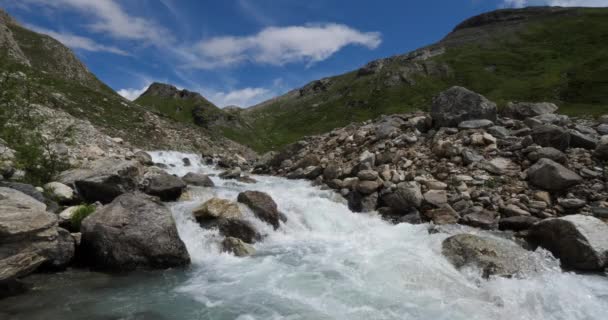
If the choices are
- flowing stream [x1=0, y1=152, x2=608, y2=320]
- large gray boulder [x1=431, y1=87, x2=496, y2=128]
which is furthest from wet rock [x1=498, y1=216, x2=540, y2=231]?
large gray boulder [x1=431, y1=87, x2=496, y2=128]

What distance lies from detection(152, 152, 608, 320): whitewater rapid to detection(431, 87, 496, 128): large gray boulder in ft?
42.0

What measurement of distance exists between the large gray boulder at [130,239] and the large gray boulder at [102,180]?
399 centimetres

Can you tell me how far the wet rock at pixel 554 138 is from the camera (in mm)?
21953

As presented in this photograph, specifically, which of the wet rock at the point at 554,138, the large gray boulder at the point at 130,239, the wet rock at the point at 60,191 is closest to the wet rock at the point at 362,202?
the wet rock at the point at 554,138

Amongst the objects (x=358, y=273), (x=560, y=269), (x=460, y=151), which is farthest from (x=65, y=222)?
(x=460, y=151)

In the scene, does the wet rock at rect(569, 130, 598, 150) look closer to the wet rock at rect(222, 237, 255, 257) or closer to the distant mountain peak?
Answer: the wet rock at rect(222, 237, 255, 257)

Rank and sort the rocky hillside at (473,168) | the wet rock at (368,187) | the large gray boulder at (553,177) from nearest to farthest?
the rocky hillside at (473,168)
the large gray boulder at (553,177)
the wet rock at (368,187)

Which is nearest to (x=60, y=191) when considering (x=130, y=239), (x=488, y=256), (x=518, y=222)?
(x=130, y=239)

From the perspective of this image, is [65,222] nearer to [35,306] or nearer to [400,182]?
[35,306]

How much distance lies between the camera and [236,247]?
16.0m

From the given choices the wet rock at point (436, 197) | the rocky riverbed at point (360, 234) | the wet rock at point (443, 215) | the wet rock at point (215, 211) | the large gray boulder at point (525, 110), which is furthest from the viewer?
the large gray boulder at point (525, 110)

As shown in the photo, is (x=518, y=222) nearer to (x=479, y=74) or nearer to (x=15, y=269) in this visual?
(x=15, y=269)

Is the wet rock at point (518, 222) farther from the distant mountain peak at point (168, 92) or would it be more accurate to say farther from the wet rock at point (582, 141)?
the distant mountain peak at point (168, 92)

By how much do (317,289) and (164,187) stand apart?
11769mm
